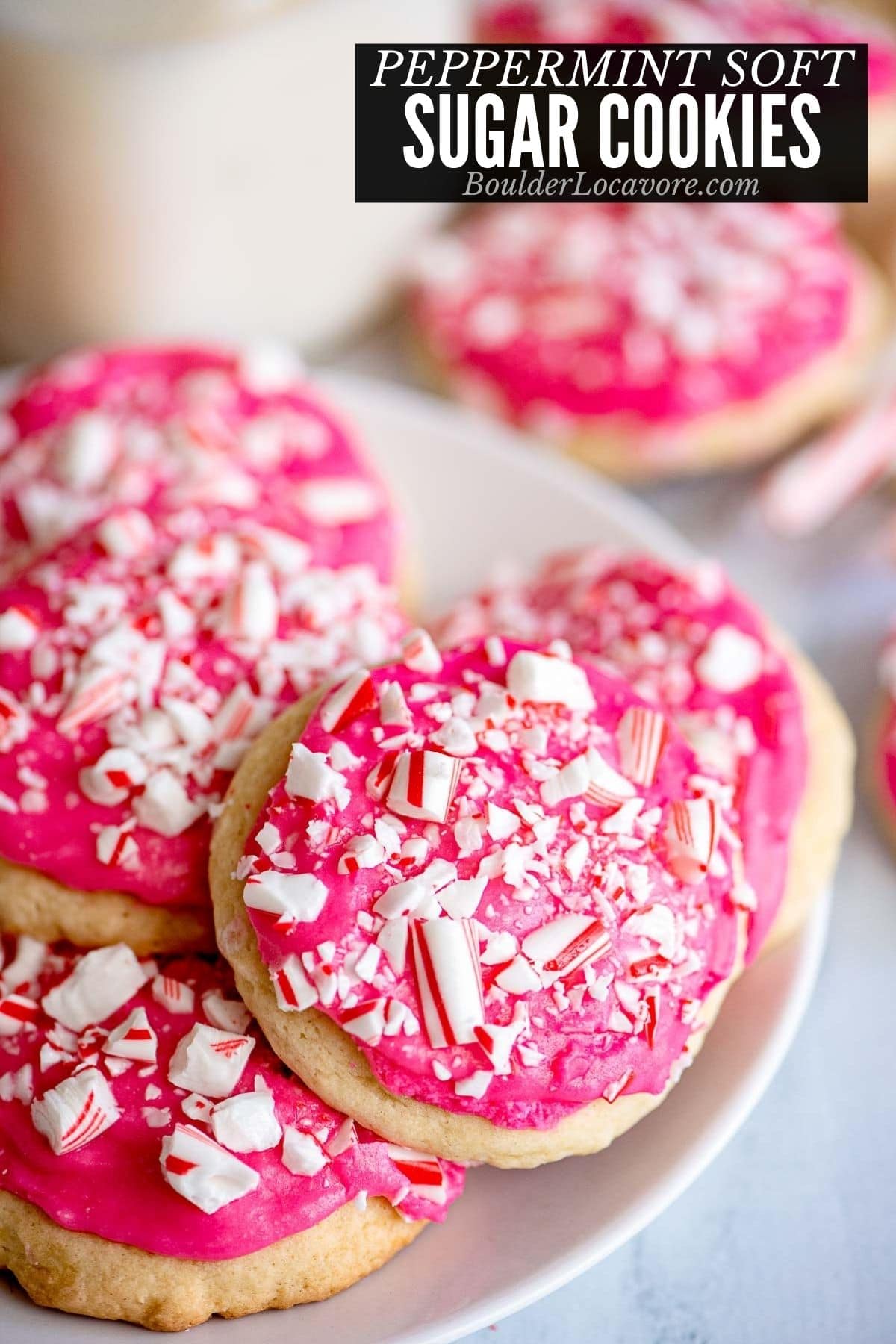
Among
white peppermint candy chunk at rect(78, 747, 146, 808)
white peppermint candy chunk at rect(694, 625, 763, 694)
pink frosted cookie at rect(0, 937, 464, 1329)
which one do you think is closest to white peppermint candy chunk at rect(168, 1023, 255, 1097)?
pink frosted cookie at rect(0, 937, 464, 1329)

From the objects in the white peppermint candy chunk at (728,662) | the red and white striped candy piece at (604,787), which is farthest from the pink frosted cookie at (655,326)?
the red and white striped candy piece at (604,787)

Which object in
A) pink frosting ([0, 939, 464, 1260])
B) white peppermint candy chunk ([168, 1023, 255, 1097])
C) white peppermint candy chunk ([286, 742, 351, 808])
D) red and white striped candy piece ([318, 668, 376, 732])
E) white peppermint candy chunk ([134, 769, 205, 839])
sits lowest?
pink frosting ([0, 939, 464, 1260])

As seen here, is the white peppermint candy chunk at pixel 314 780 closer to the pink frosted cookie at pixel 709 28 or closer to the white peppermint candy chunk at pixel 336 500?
the white peppermint candy chunk at pixel 336 500

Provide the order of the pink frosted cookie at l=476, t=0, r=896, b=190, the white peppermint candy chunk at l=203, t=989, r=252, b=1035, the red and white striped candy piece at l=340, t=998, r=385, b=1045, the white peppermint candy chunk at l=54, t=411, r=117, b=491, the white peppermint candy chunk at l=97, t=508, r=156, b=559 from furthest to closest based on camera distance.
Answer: the pink frosted cookie at l=476, t=0, r=896, b=190, the white peppermint candy chunk at l=54, t=411, r=117, b=491, the white peppermint candy chunk at l=97, t=508, r=156, b=559, the white peppermint candy chunk at l=203, t=989, r=252, b=1035, the red and white striped candy piece at l=340, t=998, r=385, b=1045

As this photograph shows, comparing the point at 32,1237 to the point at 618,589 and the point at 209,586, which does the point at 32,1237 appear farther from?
the point at 618,589

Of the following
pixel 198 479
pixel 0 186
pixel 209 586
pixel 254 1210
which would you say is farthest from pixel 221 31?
pixel 254 1210

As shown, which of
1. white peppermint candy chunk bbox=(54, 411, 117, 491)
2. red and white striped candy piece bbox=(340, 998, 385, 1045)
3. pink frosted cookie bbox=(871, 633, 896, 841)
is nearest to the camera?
red and white striped candy piece bbox=(340, 998, 385, 1045)

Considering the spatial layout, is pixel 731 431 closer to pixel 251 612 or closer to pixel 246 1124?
pixel 251 612

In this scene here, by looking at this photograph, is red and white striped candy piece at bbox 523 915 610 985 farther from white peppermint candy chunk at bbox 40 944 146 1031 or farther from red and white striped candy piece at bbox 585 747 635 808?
white peppermint candy chunk at bbox 40 944 146 1031
